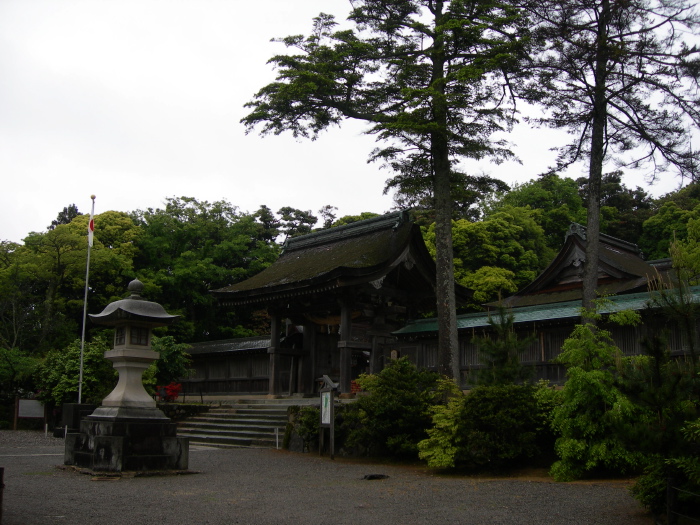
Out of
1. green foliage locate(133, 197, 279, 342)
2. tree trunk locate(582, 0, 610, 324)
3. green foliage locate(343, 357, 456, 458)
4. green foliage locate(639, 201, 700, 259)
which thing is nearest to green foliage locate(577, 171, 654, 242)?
green foliage locate(639, 201, 700, 259)

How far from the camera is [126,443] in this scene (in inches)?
424

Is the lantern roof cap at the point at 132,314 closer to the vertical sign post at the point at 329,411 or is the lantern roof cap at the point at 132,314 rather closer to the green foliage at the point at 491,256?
the vertical sign post at the point at 329,411

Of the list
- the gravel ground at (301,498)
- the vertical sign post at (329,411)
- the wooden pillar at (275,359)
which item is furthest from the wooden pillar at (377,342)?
the gravel ground at (301,498)

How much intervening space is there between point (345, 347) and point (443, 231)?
19.3 feet

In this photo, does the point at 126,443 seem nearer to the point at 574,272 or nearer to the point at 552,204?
the point at 574,272

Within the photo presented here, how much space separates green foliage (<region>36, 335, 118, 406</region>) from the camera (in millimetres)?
19984

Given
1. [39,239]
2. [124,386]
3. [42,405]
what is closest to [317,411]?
[124,386]

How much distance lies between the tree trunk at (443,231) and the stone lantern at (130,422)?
A: 257 inches

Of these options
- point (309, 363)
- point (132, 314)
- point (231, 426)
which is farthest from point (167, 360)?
point (132, 314)

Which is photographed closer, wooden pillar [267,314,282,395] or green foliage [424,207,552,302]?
wooden pillar [267,314,282,395]

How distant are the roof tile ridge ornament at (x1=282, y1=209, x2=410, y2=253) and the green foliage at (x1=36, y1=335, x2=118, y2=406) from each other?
28.3ft

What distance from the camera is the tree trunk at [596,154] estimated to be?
1448 centimetres

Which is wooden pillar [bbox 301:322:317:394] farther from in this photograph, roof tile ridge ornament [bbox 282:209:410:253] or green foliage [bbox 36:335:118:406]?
green foliage [bbox 36:335:118:406]

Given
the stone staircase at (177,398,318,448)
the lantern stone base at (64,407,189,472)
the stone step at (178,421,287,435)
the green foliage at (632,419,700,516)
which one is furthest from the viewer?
the stone step at (178,421,287,435)
